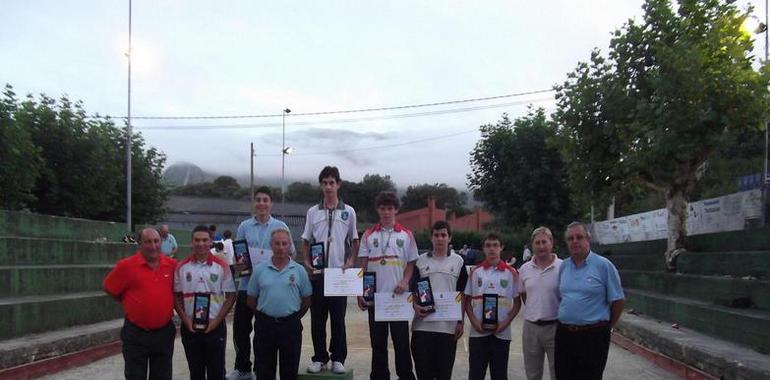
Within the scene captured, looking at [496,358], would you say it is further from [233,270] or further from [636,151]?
[636,151]

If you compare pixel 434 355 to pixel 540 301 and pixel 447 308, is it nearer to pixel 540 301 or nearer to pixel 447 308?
pixel 447 308

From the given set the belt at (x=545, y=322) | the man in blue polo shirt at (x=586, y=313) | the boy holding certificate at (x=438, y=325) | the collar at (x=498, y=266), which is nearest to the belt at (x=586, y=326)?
the man in blue polo shirt at (x=586, y=313)

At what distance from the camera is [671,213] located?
12039mm

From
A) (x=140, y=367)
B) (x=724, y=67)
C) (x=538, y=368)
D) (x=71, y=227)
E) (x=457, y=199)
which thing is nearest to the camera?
(x=140, y=367)

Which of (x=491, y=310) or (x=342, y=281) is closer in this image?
(x=491, y=310)

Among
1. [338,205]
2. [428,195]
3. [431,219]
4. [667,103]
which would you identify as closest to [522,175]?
[667,103]

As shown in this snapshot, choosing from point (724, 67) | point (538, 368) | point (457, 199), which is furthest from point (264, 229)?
point (457, 199)

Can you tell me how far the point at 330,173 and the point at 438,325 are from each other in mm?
1754

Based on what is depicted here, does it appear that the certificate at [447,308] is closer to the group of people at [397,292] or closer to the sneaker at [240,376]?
the group of people at [397,292]

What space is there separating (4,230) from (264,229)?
7030 millimetres

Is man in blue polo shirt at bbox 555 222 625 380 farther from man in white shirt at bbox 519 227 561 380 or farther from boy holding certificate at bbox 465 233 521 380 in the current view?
boy holding certificate at bbox 465 233 521 380

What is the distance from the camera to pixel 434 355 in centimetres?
547

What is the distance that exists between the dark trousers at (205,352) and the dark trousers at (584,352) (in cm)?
293

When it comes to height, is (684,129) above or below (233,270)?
above
